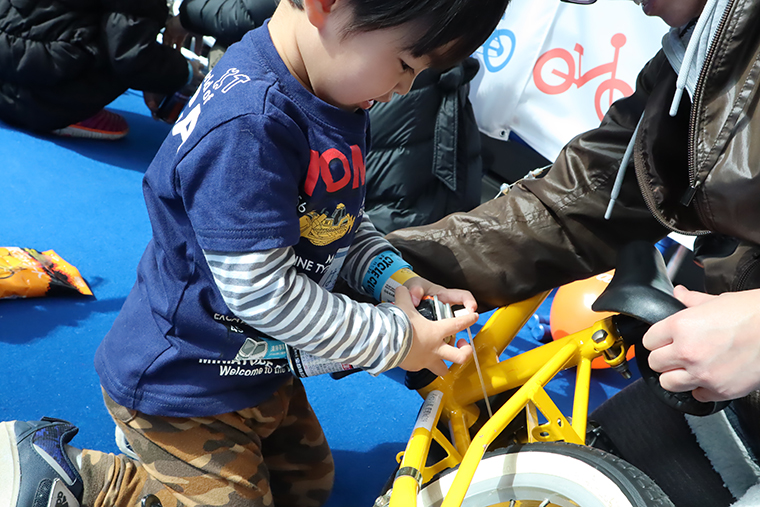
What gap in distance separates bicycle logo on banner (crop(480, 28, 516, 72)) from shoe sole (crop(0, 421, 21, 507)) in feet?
6.88

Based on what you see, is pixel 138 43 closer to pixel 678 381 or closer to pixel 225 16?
pixel 225 16

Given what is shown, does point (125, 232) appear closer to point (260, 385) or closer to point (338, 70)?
point (260, 385)

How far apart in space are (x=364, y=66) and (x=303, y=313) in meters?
0.29

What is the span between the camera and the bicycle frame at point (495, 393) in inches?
29.5

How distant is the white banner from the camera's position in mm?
2012

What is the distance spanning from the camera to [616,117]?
1016 millimetres

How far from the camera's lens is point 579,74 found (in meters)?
2.17

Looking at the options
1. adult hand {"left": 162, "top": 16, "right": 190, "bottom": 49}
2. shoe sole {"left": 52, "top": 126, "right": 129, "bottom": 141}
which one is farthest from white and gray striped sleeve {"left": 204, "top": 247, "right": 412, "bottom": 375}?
adult hand {"left": 162, "top": 16, "right": 190, "bottom": 49}

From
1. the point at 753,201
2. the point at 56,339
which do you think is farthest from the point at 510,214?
the point at 56,339

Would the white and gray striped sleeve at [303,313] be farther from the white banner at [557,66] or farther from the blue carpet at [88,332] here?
the white banner at [557,66]

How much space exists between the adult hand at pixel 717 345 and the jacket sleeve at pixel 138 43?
2.28 m

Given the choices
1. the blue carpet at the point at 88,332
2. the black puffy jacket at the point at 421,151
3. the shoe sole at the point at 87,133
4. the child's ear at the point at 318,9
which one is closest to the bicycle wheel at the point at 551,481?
the blue carpet at the point at 88,332

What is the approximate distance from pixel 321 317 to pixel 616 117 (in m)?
0.65

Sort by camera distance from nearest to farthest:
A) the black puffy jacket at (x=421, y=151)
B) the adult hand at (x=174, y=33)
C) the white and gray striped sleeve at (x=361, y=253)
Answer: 1. the white and gray striped sleeve at (x=361, y=253)
2. the black puffy jacket at (x=421, y=151)
3. the adult hand at (x=174, y=33)
